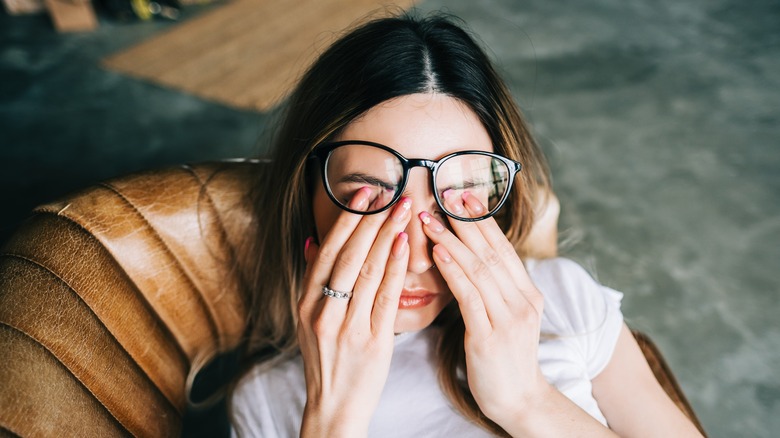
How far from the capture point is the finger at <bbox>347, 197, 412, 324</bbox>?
104cm

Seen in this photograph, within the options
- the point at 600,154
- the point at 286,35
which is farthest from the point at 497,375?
the point at 286,35

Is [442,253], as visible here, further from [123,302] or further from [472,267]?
[123,302]

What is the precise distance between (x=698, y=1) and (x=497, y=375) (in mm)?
5101

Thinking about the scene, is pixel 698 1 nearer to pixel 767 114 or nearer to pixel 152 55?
pixel 767 114

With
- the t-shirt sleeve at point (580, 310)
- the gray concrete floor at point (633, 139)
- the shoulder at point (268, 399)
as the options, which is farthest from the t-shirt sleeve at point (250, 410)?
the gray concrete floor at point (633, 139)

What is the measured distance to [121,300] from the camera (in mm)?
1128

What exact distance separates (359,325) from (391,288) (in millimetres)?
94

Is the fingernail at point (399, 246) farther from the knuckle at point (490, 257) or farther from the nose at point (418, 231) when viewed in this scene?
the knuckle at point (490, 257)

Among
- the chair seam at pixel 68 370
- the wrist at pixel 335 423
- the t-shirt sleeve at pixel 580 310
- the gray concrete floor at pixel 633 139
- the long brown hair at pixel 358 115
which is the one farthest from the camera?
the gray concrete floor at pixel 633 139

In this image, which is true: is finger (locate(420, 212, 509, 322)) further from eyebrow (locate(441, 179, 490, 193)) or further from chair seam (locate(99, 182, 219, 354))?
chair seam (locate(99, 182, 219, 354))

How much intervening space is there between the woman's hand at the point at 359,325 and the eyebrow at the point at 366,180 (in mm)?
51

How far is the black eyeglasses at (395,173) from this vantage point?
3.54ft

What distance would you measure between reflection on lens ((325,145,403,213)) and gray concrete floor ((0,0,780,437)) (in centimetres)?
140

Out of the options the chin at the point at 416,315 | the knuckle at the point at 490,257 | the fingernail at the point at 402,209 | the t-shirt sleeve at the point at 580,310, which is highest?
the fingernail at the point at 402,209
